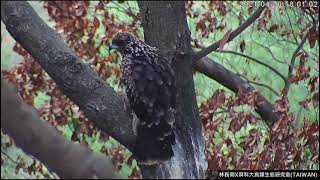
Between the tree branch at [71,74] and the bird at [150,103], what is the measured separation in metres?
0.03

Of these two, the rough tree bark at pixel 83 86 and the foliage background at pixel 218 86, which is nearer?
the rough tree bark at pixel 83 86

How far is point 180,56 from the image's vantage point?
1859 millimetres

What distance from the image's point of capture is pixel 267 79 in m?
3.72

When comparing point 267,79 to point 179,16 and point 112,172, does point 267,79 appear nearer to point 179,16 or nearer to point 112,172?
point 179,16

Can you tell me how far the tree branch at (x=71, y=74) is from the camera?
5.31ft

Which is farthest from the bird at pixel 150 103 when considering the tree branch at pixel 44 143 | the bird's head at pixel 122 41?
the tree branch at pixel 44 143

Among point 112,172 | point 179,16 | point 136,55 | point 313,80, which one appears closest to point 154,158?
point 136,55

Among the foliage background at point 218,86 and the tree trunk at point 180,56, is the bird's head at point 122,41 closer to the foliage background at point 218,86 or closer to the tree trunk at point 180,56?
the tree trunk at point 180,56

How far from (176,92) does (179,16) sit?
303 millimetres

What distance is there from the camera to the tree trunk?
1.74 meters

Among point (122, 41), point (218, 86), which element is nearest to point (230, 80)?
point (218, 86)

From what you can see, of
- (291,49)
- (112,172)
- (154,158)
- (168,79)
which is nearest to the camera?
(112,172)

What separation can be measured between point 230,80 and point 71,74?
1551mm

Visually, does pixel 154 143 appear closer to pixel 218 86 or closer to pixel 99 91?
pixel 99 91
